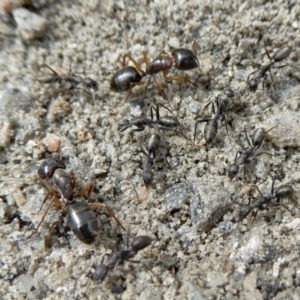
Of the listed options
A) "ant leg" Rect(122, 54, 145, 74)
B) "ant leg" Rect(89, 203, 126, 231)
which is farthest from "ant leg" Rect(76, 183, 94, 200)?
"ant leg" Rect(122, 54, 145, 74)

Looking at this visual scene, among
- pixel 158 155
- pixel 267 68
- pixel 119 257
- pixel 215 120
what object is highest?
pixel 267 68

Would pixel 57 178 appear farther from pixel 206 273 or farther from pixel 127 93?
pixel 206 273

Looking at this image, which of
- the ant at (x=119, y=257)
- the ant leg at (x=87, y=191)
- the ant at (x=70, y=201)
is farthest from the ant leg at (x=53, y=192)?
the ant at (x=119, y=257)

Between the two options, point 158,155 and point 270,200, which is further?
point 158,155

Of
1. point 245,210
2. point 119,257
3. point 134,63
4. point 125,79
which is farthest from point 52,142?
point 245,210

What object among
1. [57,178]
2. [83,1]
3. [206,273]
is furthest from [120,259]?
[83,1]

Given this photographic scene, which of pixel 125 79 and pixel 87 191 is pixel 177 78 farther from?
pixel 87 191

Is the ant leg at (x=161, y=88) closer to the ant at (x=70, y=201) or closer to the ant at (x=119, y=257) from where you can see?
the ant at (x=70, y=201)
